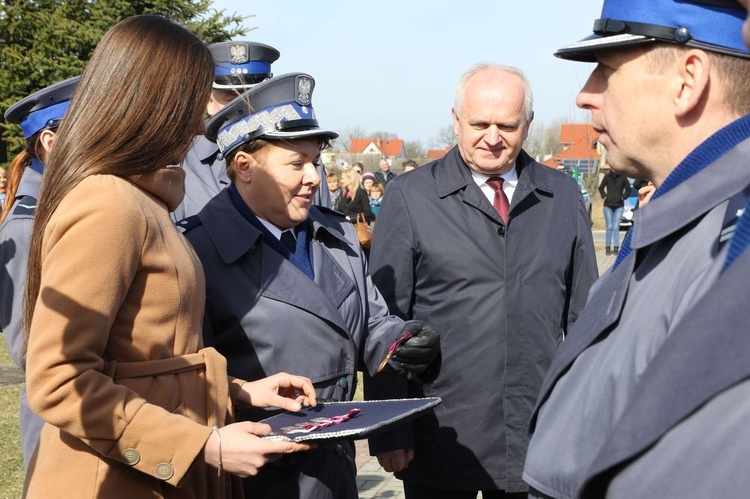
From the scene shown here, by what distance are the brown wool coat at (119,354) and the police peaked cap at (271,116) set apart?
73 centimetres

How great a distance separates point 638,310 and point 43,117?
2719mm

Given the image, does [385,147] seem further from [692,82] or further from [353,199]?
[692,82]

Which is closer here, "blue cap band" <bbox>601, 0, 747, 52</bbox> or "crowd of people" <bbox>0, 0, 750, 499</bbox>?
"crowd of people" <bbox>0, 0, 750, 499</bbox>

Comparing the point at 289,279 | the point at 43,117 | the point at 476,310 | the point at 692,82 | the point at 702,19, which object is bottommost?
the point at 476,310

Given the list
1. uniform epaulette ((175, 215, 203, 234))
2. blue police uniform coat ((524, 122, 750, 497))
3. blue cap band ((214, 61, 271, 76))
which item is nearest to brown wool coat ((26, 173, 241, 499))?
uniform epaulette ((175, 215, 203, 234))

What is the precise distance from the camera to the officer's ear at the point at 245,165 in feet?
10.3

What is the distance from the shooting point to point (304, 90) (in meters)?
3.22

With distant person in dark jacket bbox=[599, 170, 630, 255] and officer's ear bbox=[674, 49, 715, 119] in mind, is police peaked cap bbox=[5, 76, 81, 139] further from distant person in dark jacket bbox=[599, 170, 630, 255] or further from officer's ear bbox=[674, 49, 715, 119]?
distant person in dark jacket bbox=[599, 170, 630, 255]

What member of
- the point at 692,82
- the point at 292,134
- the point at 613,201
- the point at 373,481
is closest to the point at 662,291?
the point at 692,82

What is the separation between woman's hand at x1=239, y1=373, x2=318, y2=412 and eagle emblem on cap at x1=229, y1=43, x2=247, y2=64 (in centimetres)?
250

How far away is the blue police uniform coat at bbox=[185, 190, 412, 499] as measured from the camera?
9.47 feet

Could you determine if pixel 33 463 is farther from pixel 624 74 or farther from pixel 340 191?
pixel 340 191

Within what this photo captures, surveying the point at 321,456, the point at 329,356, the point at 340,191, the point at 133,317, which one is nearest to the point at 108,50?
the point at 133,317

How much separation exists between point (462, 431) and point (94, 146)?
2039mm
